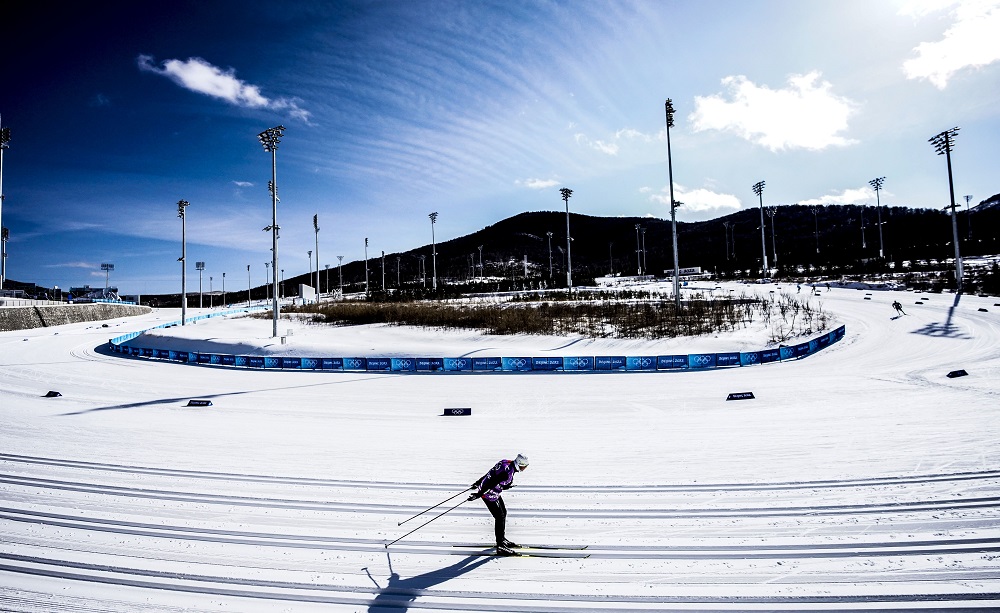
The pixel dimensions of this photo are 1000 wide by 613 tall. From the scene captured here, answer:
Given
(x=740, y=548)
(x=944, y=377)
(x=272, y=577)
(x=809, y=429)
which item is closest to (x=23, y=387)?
(x=272, y=577)

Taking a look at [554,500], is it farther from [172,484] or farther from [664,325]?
[664,325]

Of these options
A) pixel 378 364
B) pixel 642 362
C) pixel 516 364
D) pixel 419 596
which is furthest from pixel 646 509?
pixel 378 364

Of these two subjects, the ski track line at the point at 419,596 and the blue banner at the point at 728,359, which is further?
the blue banner at the point at 728,359

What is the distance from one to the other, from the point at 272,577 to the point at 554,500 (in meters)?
4.95

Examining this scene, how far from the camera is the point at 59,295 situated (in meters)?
84.7

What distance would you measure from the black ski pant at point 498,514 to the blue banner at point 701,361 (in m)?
18.8

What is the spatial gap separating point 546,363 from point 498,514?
17183 mm

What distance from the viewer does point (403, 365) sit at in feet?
80.5

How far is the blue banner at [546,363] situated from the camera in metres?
23.3

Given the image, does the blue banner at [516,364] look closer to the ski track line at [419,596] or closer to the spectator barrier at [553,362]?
the spectator barrier at [553,362]

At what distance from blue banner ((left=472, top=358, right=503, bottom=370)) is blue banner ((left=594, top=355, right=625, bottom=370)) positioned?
5.13 meters

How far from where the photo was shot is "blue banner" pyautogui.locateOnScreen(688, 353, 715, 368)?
2272cm

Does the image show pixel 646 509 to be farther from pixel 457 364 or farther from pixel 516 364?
pixel 457 364

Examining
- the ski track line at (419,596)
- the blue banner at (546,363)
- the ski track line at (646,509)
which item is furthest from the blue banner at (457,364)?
the ski track line at (419,596)
